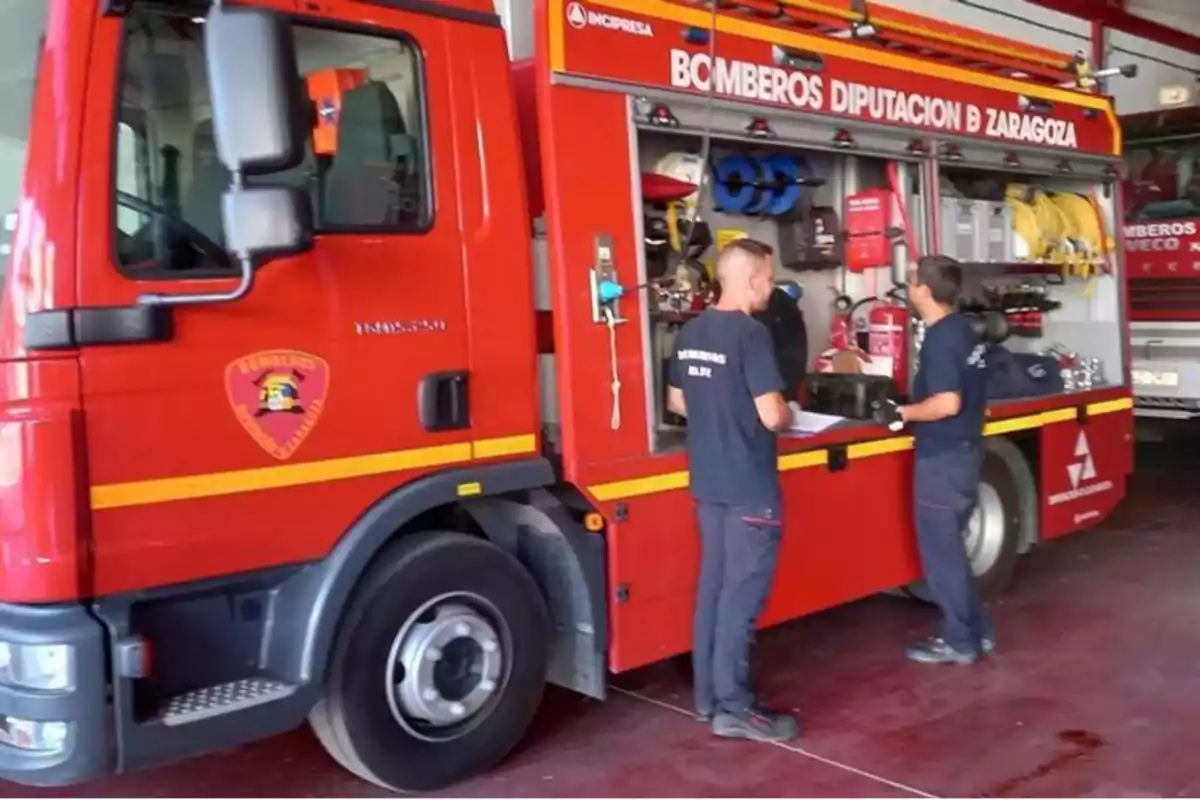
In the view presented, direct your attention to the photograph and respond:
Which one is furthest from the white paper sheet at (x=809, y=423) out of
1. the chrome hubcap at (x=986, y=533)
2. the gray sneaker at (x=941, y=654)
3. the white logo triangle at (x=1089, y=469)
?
the white logo triangle at (x=1089, y=469)

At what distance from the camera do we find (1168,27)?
14297 mm

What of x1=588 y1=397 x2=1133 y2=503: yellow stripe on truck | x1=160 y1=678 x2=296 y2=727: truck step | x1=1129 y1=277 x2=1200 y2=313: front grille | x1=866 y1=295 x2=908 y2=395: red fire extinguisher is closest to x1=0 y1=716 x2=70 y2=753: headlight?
x1=160 y1=678 x2=296 y2=727: truck step

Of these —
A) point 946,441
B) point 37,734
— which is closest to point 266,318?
point 37,734

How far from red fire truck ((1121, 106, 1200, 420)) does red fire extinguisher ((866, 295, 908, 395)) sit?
4.22 metres

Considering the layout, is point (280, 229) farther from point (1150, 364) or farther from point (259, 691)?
point (1150, 364)

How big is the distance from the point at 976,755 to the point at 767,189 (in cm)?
241

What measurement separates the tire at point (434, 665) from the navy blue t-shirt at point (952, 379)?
Result: 6.11ft

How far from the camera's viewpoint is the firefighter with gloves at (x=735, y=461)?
4.23m

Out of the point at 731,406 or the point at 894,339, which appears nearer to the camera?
the point at 731,406

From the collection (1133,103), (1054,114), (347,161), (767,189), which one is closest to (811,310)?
(767,189)

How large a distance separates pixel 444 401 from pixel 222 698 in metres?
1.04

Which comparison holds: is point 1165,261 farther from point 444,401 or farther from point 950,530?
point 444,401

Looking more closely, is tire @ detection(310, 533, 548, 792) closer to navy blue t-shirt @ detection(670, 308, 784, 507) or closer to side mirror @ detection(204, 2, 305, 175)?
navy blue t-shirt @ detection(670, 308, 784, 507)

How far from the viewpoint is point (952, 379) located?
4.99 m
